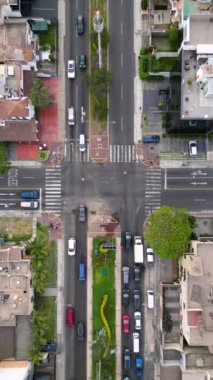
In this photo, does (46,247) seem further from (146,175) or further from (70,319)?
(146,175)

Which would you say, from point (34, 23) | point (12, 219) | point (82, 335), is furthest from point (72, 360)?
point (34, 23)

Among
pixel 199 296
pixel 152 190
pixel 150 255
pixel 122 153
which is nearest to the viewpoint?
pixel 199 296

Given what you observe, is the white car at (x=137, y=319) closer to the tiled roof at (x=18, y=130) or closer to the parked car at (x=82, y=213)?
the parked car at (x=82, y=213)

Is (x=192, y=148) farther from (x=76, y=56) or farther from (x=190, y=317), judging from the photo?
(x=190, y=317)

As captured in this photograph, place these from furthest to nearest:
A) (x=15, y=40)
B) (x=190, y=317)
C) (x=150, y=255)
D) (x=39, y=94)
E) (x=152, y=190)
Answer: (x=152, y=190), (x=150, y=255), (x=15, y=40), (x=39, y=94), (x=190, y=317)

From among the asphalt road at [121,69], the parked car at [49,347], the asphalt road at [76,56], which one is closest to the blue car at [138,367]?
the parked car at [49,347]

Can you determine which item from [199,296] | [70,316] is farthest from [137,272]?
[70,316]
